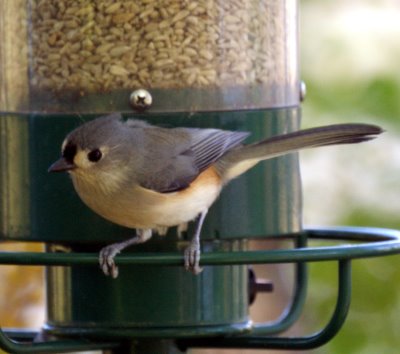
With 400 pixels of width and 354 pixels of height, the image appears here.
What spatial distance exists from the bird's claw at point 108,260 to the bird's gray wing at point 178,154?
27cm

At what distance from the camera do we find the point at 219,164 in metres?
5.16

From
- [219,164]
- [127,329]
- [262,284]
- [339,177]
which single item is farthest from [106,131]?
[339,177]

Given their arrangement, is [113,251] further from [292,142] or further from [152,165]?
[292,142]

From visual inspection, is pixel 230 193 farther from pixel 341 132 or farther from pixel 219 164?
pixel 341 132

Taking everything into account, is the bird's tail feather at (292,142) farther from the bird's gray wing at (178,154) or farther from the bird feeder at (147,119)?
the bird feeder at (147,119)

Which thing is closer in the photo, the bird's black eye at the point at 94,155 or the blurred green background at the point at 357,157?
the bird's black eye at the point at 94,155

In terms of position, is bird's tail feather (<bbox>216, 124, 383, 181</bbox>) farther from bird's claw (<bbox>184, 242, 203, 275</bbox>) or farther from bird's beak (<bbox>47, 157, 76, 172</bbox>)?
bird's beak (<bbox>47, 157, 76, 172</bbox>)

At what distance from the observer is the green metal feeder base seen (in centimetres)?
471

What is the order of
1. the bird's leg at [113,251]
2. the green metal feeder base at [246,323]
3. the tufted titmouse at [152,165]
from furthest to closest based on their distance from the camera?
the tufted titmouse at [152,165]
the bird's leg at [113,251]
the green metal feeder base at [246,323]

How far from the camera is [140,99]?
5172mm

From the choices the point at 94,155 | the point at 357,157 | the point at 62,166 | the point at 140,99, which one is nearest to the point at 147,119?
the point at 140,99

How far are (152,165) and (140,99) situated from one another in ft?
0.95

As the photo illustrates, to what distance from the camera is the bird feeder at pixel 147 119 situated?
5.20 metres

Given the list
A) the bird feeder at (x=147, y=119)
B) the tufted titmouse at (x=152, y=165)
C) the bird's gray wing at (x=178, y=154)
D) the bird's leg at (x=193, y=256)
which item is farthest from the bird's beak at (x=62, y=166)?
the bird's leg at (x=193, y=256)
